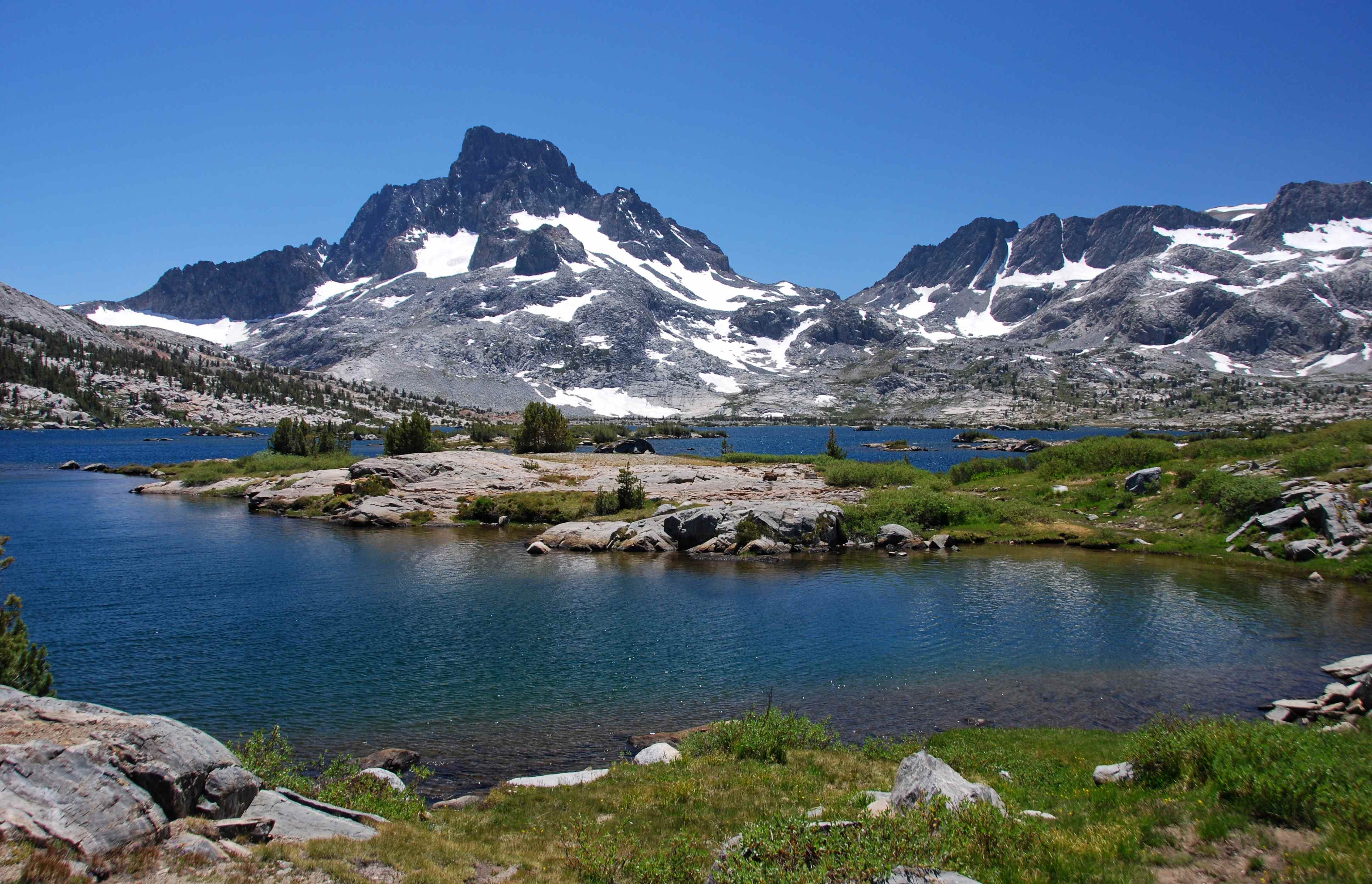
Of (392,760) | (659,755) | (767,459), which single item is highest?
(767,459)

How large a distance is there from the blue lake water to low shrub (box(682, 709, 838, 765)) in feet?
9.01

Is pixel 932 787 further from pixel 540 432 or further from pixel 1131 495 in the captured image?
pixel 540 432

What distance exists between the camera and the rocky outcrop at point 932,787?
1099 cm

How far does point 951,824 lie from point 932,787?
1356 millimetres

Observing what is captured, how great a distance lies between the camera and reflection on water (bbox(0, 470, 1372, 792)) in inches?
830

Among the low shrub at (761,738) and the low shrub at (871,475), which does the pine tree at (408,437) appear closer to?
the low shrub at (871,475)

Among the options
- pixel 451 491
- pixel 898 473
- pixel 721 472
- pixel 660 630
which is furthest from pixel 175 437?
pixel 660 630

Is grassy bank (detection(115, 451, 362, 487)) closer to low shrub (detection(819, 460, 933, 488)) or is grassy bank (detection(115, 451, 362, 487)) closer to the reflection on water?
the reflection on water

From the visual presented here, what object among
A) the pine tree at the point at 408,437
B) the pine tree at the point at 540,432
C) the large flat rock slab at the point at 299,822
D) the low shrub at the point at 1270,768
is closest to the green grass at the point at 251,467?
the pine tree at the point at 408,437

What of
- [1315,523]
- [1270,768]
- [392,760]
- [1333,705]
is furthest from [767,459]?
[1270,768]

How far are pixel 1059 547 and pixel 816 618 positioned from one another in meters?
23.2

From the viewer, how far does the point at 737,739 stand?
1675 cm

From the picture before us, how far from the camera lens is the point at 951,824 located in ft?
32.4

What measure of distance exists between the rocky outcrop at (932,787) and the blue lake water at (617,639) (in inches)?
310
